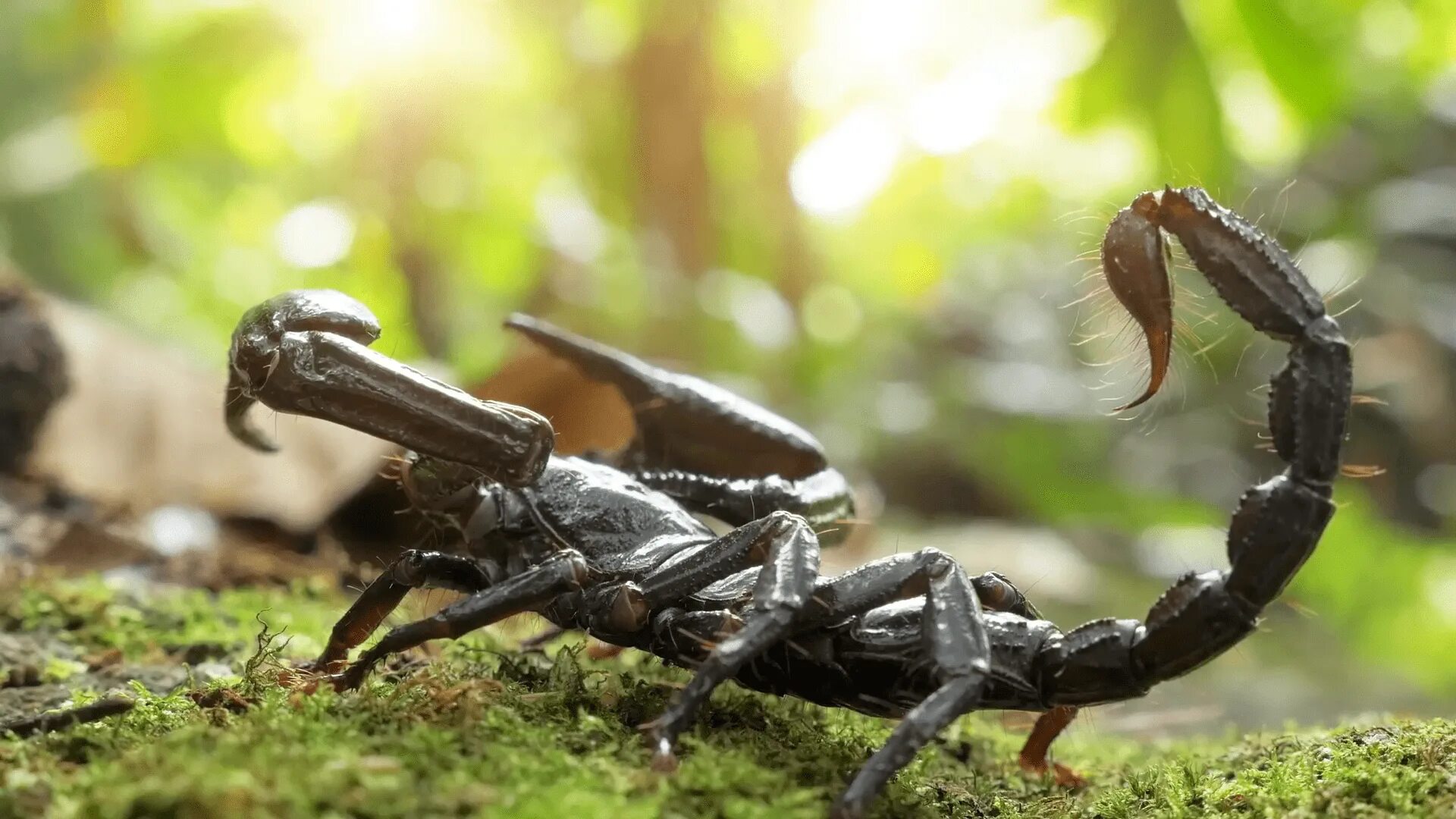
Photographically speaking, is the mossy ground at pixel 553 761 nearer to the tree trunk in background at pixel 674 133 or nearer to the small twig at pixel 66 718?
the small twig at pixel 66 718

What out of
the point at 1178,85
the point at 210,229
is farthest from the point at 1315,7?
the point at 210,229

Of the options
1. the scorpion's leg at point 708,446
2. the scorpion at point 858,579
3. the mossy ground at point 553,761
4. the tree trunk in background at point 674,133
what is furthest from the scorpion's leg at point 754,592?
the tree trunk in background at point 674,133

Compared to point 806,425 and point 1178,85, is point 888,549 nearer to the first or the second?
point 806,425

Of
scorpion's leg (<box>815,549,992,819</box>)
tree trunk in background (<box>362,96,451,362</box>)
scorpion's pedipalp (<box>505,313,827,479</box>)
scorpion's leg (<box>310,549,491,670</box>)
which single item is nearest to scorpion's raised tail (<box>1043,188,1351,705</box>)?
scorpion's leg (<box>815,549,992,819</box>)

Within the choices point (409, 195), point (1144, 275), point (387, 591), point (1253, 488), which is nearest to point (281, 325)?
point (387, 591)

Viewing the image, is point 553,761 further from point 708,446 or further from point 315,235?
point 315,235

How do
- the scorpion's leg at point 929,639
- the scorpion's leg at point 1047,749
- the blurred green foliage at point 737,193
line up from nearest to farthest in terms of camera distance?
1. the scorpion's leg at point 929,639
2. the scorpion's leg at point 1047,749
3. the blurred green foliage at point 737,193

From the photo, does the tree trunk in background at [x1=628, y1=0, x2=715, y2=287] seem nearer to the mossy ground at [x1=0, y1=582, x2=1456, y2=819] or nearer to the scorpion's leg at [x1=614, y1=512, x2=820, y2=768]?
the mossy ground at [x1=0, y1=582, x2=1456, y2=819]
